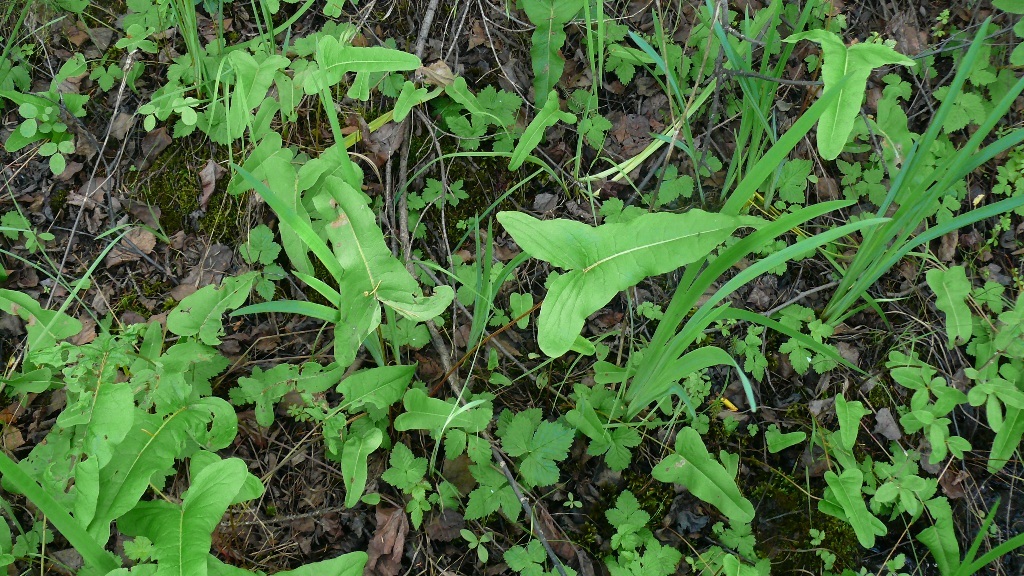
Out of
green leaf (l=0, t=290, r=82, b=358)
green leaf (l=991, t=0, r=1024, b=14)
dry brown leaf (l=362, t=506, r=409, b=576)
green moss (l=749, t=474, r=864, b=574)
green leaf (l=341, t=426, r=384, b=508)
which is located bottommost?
green moss (l=749, t=474, r=864, b=574)

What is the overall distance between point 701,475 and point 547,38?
170 centimetres

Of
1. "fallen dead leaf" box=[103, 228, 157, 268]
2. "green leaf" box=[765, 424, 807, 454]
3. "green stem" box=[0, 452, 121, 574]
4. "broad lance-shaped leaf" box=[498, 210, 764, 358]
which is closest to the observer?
"green stem" box=[0, 452, 121, 574]

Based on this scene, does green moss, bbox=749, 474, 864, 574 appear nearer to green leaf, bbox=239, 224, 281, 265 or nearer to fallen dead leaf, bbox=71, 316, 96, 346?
green leaf, bbox=239, 224, 281, 265

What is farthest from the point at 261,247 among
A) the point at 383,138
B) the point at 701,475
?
the point at 701,475

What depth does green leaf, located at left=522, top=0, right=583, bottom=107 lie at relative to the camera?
2438mm

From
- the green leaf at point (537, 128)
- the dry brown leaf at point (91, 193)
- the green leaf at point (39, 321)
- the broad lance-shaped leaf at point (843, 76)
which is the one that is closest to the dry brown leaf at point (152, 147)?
the dry brown leaf at point (91, 193)

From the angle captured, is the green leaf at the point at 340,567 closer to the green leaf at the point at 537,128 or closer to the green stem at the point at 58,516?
the green stem at the point at 58,516

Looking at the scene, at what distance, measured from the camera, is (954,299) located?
213 cm

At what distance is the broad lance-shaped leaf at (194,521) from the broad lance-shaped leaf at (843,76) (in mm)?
1655

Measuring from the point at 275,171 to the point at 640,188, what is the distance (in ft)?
4.43

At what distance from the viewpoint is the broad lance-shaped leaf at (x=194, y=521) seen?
4.91ft

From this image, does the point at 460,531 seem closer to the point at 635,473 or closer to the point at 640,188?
the point at 635,473

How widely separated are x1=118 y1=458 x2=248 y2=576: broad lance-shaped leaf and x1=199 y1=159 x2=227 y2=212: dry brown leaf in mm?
1208

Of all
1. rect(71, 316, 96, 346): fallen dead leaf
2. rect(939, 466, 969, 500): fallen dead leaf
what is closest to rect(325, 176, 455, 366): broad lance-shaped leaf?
rect(71, 316, 96, 346): fallen dead leaf
